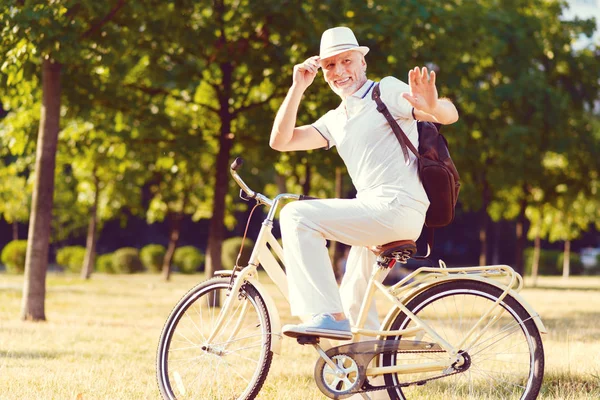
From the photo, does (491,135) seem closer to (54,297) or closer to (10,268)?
(54,297)

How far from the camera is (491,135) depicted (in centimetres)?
2120

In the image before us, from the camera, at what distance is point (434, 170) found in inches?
180

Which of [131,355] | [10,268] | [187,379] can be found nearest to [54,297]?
[131,355]

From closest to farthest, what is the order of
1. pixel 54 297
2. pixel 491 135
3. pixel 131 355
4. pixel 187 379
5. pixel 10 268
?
pixel 187 379 < pixel 131 355 < pixel 54 297 < pixel 491 135 < pixel 10 268

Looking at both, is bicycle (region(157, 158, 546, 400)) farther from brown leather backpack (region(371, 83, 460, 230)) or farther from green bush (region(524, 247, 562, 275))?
green bush (region(524, 247, 562, 275))

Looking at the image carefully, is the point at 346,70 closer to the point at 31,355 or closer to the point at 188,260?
the point at 31,355

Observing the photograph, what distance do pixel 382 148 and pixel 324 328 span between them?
965 mm

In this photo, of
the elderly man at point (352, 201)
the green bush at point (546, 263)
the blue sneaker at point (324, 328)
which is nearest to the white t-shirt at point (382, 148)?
the elderly man at point (352, 201)

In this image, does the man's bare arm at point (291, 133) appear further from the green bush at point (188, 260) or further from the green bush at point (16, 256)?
the green bush at point (188, 260)

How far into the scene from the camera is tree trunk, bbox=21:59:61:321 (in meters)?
10.9

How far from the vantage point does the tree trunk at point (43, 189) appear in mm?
10906

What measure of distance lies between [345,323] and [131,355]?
3802mm

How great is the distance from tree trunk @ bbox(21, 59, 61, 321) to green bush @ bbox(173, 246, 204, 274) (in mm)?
22526

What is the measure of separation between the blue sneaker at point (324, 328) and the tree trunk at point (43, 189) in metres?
7.13
